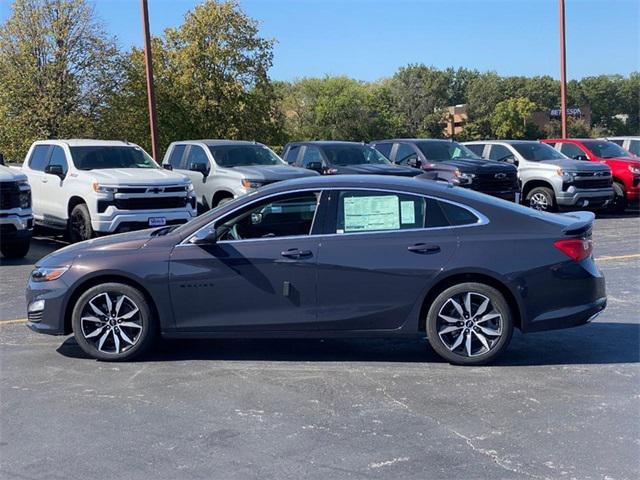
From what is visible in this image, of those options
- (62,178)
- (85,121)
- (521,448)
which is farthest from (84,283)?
(85,121)

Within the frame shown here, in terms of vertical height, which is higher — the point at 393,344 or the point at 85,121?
the point at 85,121

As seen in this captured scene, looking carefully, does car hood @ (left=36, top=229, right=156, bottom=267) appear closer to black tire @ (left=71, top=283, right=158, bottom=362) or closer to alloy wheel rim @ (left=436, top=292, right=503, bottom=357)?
black tire @ (left=71, top=283, right=158, bottom=362)

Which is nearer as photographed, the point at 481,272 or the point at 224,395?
the point at 224,395

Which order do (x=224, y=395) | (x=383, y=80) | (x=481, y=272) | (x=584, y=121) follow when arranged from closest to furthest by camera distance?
(x=224, y=395) → (x=481, y=272) → (x=584, y=121) → (x=383, y=80)

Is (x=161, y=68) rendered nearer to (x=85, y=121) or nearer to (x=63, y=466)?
(x=85, y=121)

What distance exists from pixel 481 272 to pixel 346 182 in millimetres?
1326

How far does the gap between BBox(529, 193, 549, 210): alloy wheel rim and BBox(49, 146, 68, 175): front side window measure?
1061cm

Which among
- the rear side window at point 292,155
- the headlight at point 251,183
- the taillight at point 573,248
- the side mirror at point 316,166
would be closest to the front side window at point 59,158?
the headlight at point 251,183

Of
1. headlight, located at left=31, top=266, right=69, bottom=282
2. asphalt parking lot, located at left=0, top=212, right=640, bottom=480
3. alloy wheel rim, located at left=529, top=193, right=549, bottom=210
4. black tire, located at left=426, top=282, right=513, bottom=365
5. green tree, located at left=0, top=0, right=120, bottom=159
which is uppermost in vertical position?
green tree, located at left=0, top=0, right=120, bottom=159

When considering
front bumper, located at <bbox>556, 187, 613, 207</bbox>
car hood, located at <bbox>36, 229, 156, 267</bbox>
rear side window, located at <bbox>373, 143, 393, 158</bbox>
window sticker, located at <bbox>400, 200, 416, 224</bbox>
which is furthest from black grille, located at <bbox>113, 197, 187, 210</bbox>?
front bumper, located at <bbox>556, 187, 613, 207</bbox>

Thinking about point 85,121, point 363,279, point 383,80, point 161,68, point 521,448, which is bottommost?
point 521,448

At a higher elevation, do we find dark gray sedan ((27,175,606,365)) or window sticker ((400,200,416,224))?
window sticker ((400,200,416,224))

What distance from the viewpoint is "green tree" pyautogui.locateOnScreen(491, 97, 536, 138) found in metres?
89.9

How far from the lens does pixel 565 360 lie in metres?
6.23
